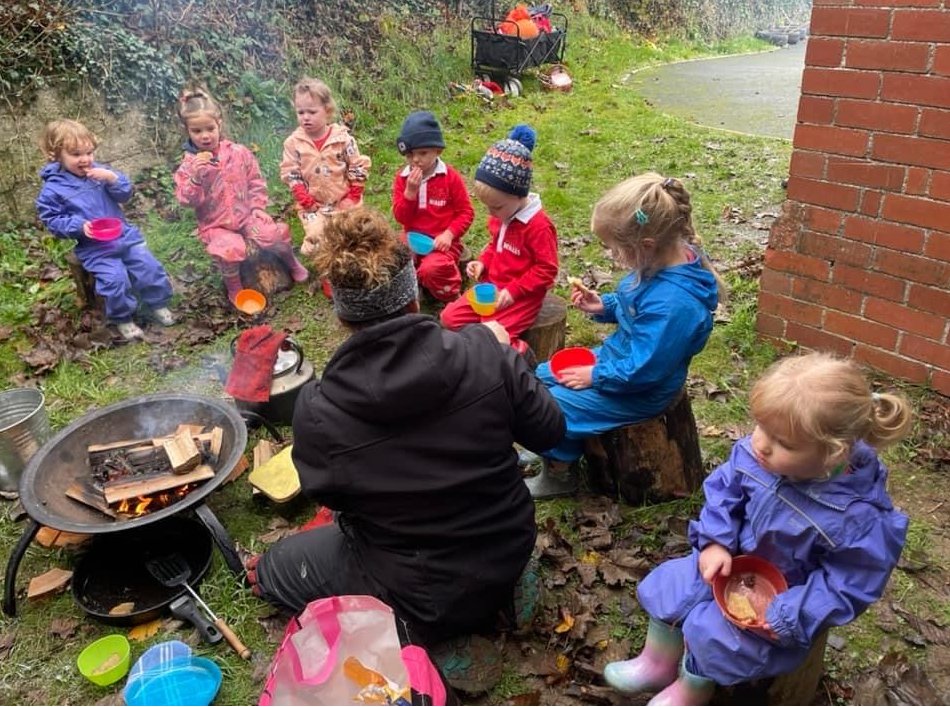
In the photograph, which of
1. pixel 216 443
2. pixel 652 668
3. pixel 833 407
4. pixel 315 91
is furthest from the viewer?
pixel 315 91

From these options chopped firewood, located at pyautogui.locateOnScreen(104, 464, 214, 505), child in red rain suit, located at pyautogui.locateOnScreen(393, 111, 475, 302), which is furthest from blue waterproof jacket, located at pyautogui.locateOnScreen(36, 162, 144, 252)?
chopped firewood, located at pyautogui.locateOnScreen(104, 464, 214, 505)

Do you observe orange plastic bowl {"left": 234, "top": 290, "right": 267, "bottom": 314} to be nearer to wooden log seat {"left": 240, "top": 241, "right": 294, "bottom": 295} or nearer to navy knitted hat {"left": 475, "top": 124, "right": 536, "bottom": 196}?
wooden log seat {"left": 240, "top": 241, "right": 294, "bottom": 295}

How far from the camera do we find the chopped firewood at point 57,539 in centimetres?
342

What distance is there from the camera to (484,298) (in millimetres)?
3846

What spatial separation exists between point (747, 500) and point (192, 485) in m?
2.43

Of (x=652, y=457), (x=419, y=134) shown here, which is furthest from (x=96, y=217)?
(x=652, y=457)

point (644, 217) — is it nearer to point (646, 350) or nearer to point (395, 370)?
point (646, 350)

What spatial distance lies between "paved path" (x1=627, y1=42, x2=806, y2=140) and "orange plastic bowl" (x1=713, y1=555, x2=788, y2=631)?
7704 millimetres

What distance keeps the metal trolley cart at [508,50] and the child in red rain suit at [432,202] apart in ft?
19.8

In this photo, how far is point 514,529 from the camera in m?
2.59

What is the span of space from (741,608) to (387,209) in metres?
5.53

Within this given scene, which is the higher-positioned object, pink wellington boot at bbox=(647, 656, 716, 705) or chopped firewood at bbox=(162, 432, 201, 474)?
chopped firewood at bbox=(162, 432, 201, 474)

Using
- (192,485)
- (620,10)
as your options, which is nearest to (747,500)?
(192,485)

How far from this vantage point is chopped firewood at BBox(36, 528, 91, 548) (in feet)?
11.2
